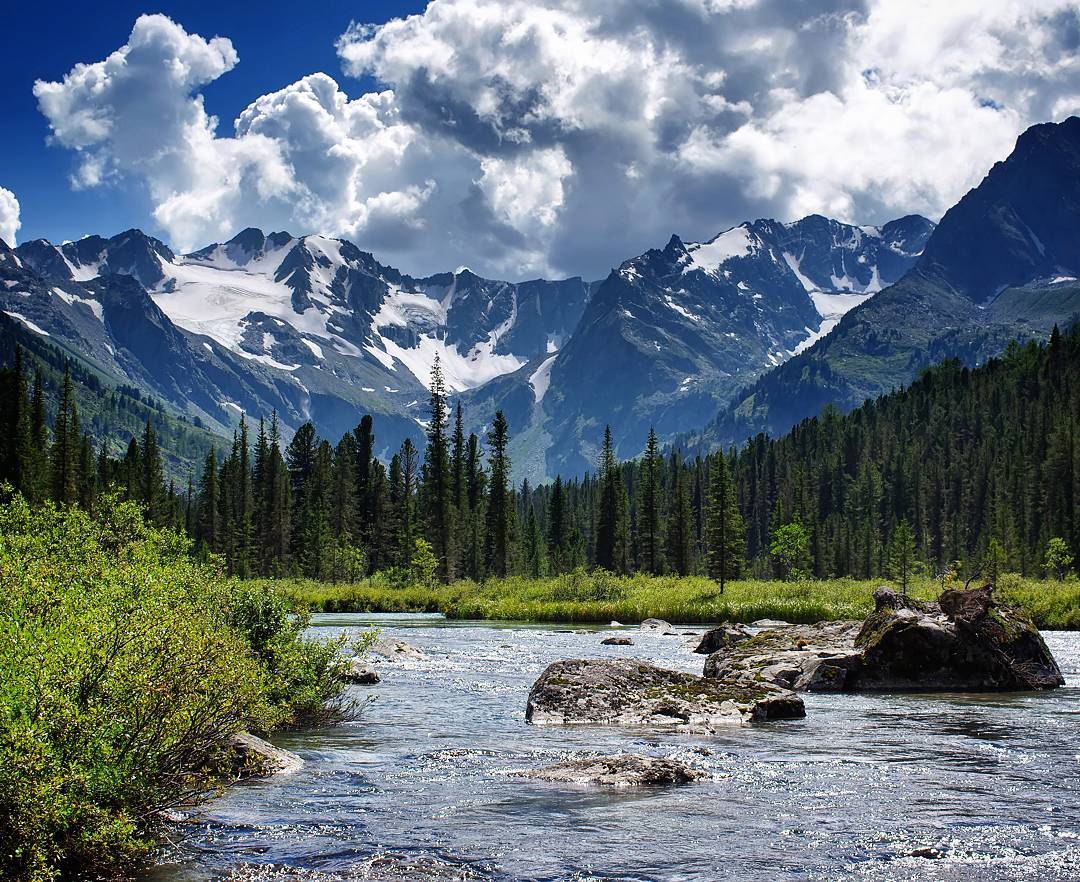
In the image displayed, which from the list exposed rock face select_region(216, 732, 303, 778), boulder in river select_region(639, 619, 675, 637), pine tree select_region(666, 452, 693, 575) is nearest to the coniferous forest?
pine tree select_region(666, 452, 693, 575)

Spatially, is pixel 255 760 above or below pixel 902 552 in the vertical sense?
below

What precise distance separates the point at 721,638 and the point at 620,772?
2548 centimetres

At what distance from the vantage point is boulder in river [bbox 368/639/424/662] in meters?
43.0

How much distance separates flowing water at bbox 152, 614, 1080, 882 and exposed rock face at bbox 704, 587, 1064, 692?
425cm

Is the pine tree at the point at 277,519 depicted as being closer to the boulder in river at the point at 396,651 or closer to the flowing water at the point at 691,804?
the boulder in river at the point at 396,651

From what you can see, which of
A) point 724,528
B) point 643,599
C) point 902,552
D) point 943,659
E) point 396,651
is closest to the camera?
point 943,659

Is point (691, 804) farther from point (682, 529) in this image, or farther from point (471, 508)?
point (471, 508)

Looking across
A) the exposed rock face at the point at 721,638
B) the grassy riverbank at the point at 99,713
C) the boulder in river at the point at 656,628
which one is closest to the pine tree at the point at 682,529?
the boulder in river at the point at 656,628

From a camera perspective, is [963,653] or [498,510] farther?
[498,510]

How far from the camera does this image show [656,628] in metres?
64.4

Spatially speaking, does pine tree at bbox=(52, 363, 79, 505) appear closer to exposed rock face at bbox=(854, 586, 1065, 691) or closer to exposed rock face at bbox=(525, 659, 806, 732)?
exposed rock face at bbox=(525, 659, 806, 732)

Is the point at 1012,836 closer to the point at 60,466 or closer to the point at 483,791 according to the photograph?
the point at 483,791

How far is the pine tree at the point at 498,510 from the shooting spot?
121875 millimetres

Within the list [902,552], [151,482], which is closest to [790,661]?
[902,552]
